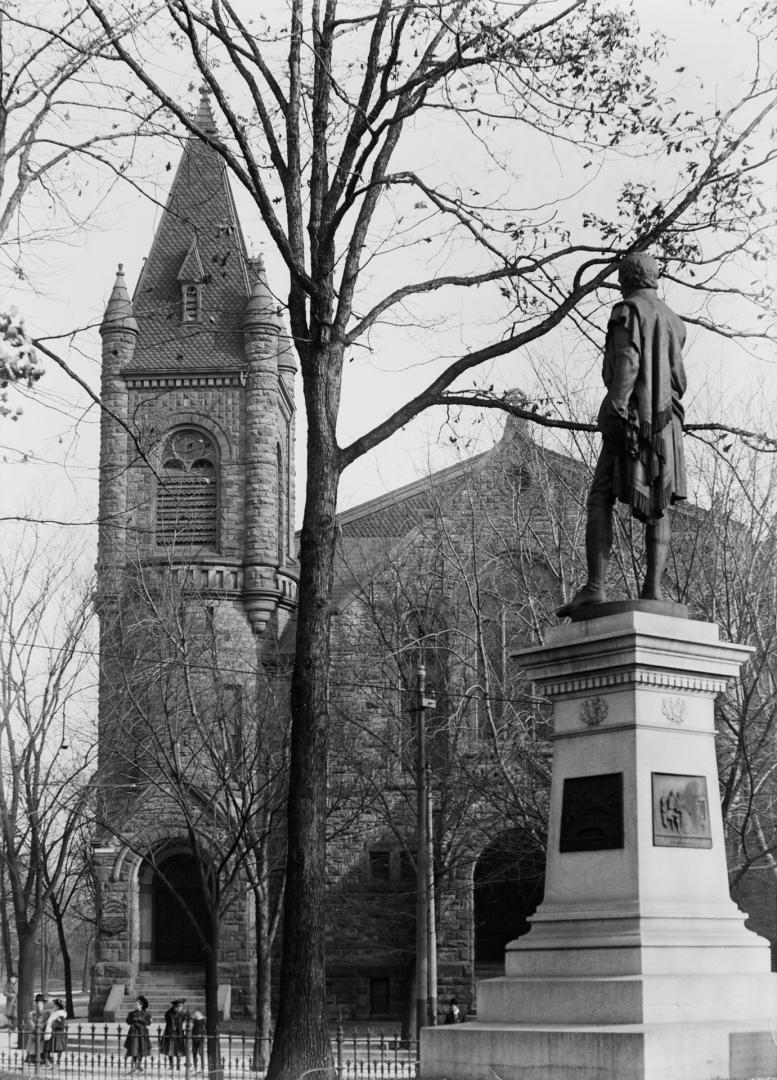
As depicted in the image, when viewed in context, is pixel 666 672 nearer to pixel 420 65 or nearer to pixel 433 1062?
pixel 433 1062

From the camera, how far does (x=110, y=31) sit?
14.5 m

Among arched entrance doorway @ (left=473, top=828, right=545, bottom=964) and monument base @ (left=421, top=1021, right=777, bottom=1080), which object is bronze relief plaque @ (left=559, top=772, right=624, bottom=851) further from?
arched entrance doorway @ (left=473, top=828, right=545, bottom=964)

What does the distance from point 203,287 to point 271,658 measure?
38.6 feet

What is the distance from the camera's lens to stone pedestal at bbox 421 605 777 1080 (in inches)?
363

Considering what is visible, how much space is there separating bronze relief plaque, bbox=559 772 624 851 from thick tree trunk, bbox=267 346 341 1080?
3409 mm

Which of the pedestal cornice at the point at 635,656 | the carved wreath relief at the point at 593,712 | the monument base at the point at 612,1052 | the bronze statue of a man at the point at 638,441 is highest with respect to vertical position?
the bronze statue of a man at the point at 638,441

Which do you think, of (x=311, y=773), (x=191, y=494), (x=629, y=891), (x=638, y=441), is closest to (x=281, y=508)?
(x=191, y=494)

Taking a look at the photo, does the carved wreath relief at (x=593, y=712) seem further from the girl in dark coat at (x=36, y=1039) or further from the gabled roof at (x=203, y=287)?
the gabled roof at (x=203, y=287)

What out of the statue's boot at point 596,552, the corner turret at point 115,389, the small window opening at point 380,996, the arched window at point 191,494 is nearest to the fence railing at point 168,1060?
the small window opening at point 380,996

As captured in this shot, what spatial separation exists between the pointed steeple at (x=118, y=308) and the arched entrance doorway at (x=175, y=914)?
15603 mm

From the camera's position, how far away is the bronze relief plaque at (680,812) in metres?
9.71

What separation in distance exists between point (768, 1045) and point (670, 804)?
58.6 inches

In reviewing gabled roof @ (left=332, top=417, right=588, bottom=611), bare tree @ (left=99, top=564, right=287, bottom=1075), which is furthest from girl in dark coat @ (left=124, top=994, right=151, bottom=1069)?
gabled roof @ (left=332, top=417, right=588, bottom=611)

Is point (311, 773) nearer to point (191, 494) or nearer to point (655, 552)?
point (655, 552)
